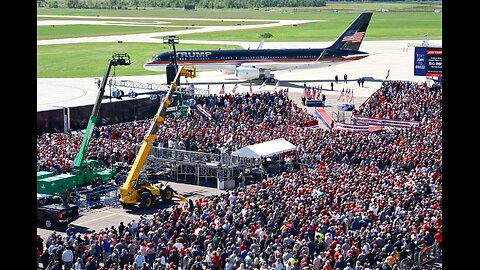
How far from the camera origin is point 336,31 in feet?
484

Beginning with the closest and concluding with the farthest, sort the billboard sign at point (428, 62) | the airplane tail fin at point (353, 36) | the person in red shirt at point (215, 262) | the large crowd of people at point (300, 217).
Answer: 1. the person in red shirt at point (215, 262)
2. the large crowd of people at point (300, 217)
3. the billboard sign at point (428, 62)
4. the airplane tail fin at point (353, 36)

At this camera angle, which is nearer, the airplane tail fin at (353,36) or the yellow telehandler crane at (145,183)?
the yellow telehandler crane at (145,183)

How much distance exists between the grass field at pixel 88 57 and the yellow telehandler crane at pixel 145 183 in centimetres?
5028

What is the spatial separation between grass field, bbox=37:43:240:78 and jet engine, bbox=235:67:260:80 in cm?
1568

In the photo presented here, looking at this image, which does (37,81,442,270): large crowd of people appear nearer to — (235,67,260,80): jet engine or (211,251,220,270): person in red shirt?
(211,251,220,270): person in red shirt

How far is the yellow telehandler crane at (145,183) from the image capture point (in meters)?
30.7

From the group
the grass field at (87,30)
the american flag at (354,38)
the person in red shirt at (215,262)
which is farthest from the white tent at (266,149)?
the grass field at (87,30)

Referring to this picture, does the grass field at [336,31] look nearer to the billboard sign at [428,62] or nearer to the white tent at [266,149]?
the billboard sign at [428,62]

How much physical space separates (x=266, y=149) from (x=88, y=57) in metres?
67.8

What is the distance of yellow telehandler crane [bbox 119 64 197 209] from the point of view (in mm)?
30734

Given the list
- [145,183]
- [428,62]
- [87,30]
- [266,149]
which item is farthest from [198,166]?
[87,30]

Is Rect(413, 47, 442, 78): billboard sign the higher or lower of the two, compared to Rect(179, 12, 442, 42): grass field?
lower

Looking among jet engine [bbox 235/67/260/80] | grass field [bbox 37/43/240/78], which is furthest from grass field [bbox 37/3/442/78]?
jet engine [bbox 235/67/260/80]
